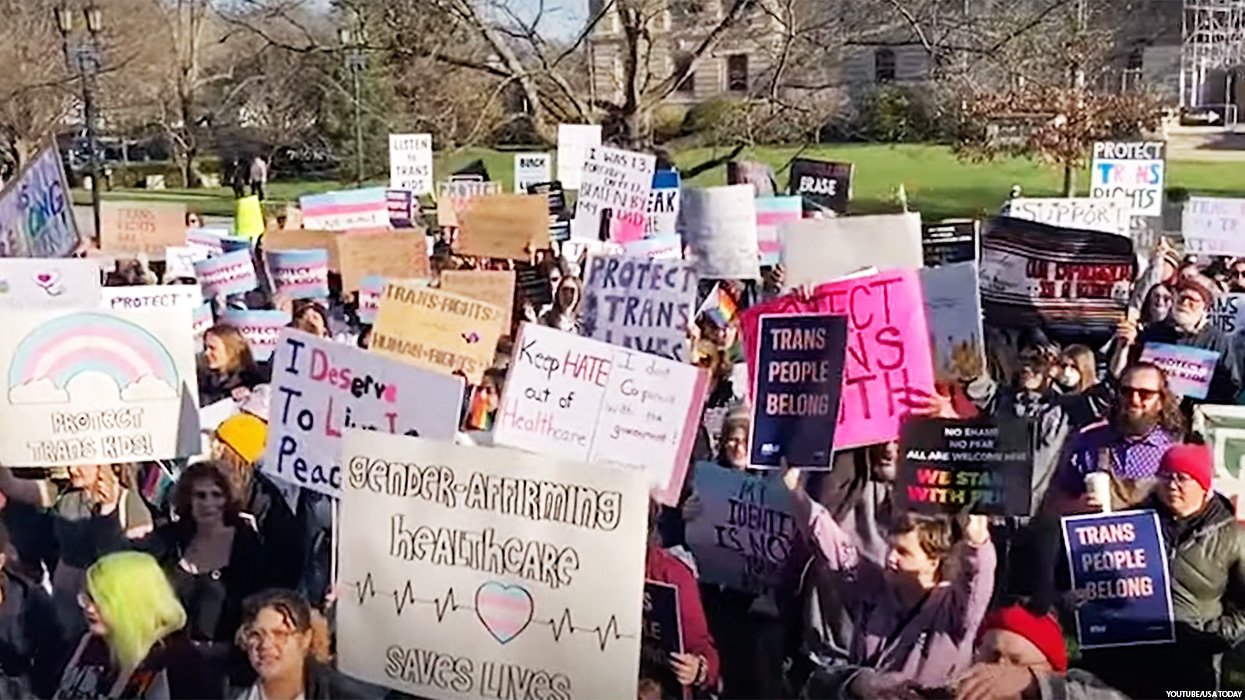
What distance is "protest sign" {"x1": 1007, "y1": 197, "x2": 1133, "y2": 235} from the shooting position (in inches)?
346

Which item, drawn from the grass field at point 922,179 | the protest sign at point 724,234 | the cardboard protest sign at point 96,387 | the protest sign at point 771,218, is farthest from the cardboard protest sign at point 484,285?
the grass field at point 922,179

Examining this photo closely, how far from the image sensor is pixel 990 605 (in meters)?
3.97

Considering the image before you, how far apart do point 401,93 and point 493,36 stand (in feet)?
20.1

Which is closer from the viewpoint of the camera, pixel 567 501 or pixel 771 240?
pixel 567 501

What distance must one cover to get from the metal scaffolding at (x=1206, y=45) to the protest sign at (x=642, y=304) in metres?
46.2

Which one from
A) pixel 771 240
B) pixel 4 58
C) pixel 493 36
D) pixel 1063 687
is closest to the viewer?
pixel 1063 687

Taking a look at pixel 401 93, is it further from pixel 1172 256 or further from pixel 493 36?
pixel 1172 256

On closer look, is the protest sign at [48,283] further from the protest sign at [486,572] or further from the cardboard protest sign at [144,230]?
the cardboard protest sign at [144,230]

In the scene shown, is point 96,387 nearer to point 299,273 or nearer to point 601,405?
point 601,405

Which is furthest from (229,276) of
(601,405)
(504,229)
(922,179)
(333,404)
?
(922,179)

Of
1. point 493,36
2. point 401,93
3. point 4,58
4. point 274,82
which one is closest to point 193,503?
point 493,36

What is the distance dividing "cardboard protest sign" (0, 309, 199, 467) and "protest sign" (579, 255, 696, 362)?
136 centimetres

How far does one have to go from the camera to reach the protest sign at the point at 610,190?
395 inches

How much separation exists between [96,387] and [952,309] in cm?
216
